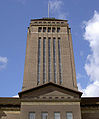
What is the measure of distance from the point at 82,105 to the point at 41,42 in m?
17.4

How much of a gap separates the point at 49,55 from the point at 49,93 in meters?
13.5

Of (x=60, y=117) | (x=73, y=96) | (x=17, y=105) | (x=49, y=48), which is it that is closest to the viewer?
(x=60, y=117)

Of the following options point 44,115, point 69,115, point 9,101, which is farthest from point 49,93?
point 9,101

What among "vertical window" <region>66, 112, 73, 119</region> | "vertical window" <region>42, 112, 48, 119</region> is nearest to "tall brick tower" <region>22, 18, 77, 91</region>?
"vertical window" <region>66, 112, 73, 119</region>

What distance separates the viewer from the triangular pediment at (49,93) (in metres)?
30.4

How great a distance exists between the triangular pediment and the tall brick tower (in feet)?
21.8

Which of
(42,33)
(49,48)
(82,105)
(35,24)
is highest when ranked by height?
(35,24)

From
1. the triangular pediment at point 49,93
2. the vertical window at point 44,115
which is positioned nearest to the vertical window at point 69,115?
the triangular pediment at point 49,93

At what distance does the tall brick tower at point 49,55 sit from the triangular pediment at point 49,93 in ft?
21.8

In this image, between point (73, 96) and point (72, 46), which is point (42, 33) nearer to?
point (72, 46)

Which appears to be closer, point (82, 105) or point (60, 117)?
point (60, 117)

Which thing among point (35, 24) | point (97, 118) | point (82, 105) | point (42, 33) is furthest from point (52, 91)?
point (35, 24)

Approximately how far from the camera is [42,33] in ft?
152

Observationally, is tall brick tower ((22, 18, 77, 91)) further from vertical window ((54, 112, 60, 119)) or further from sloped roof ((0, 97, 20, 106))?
vertical window ((54, 112, 60, 119))
